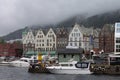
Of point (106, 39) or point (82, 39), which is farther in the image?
point (82, 39)

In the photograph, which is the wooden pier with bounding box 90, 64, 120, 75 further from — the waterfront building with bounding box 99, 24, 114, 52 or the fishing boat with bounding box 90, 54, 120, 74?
the waterfront building with bounding box 99, 24, 114, 52

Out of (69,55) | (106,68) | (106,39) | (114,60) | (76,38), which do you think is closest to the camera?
(106,68)

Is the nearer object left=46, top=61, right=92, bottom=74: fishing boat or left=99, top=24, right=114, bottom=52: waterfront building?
left=46, top=61, right=92, bottom=74: fishing boat

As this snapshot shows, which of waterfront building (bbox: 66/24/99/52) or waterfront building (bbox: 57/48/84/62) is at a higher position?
waterfront building (bbox: 66/24/99/52)

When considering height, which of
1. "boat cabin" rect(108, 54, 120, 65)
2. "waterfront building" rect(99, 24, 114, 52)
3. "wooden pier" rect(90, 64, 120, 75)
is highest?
"waterfront building" rect(99, 24, 114, 52)

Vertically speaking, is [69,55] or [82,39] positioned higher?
[82,39]

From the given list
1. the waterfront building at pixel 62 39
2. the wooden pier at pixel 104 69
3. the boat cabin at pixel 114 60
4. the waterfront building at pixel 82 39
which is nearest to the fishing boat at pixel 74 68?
the wooden pier at pixel 104 69

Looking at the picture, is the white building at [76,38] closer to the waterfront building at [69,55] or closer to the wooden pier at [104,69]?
the waterfront building at [69,55]

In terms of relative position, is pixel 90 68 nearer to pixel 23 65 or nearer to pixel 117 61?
pixel 117 61

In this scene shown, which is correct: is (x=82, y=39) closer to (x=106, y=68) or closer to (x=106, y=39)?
(x=106, y=39)

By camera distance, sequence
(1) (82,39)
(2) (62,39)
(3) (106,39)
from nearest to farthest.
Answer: (3) (106,39)
(1) (82,39)
(2) (62,39)

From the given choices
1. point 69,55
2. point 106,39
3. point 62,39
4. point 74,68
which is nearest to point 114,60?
point 74,68

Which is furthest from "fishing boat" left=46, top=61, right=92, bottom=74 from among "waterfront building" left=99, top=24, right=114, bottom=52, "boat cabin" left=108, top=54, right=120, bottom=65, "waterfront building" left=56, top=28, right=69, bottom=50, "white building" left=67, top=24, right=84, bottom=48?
"waterfront building" left=56, top=28, right=69, bottom=50

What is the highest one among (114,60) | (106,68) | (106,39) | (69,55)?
(106,39)
